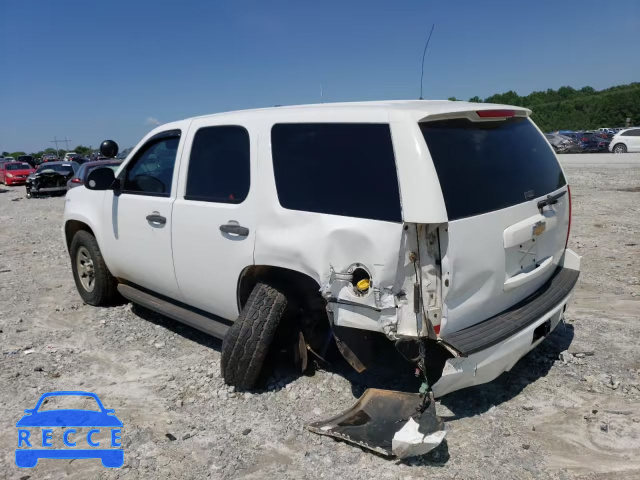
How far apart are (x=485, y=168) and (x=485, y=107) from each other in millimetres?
492

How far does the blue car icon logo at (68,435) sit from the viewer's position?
3285mm

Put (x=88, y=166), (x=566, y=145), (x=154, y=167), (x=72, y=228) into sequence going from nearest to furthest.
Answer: (x=154, y=167), (x=72, y=228), (x=88, y=166), (x=566, y=145)

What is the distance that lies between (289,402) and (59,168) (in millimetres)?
24543

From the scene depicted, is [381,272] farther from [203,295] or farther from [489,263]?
[203,295]

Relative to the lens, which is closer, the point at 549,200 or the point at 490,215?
the point at 490,215

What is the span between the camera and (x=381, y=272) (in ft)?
9.81

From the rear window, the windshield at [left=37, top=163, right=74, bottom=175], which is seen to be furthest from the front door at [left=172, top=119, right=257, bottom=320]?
the windshield at [left=37, top=163, right=74, bottom=175]

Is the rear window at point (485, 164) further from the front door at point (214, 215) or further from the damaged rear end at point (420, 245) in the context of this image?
the front door at point (214, 215)

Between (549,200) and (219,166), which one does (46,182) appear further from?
(549,200)

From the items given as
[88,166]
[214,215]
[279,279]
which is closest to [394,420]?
[279,279]

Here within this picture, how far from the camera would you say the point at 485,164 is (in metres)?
3.30

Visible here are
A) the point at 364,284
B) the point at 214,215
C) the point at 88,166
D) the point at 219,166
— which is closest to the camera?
the point at 364,284

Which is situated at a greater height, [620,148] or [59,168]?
[620,148]

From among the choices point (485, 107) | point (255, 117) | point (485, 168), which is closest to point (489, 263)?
point (485, 168)
